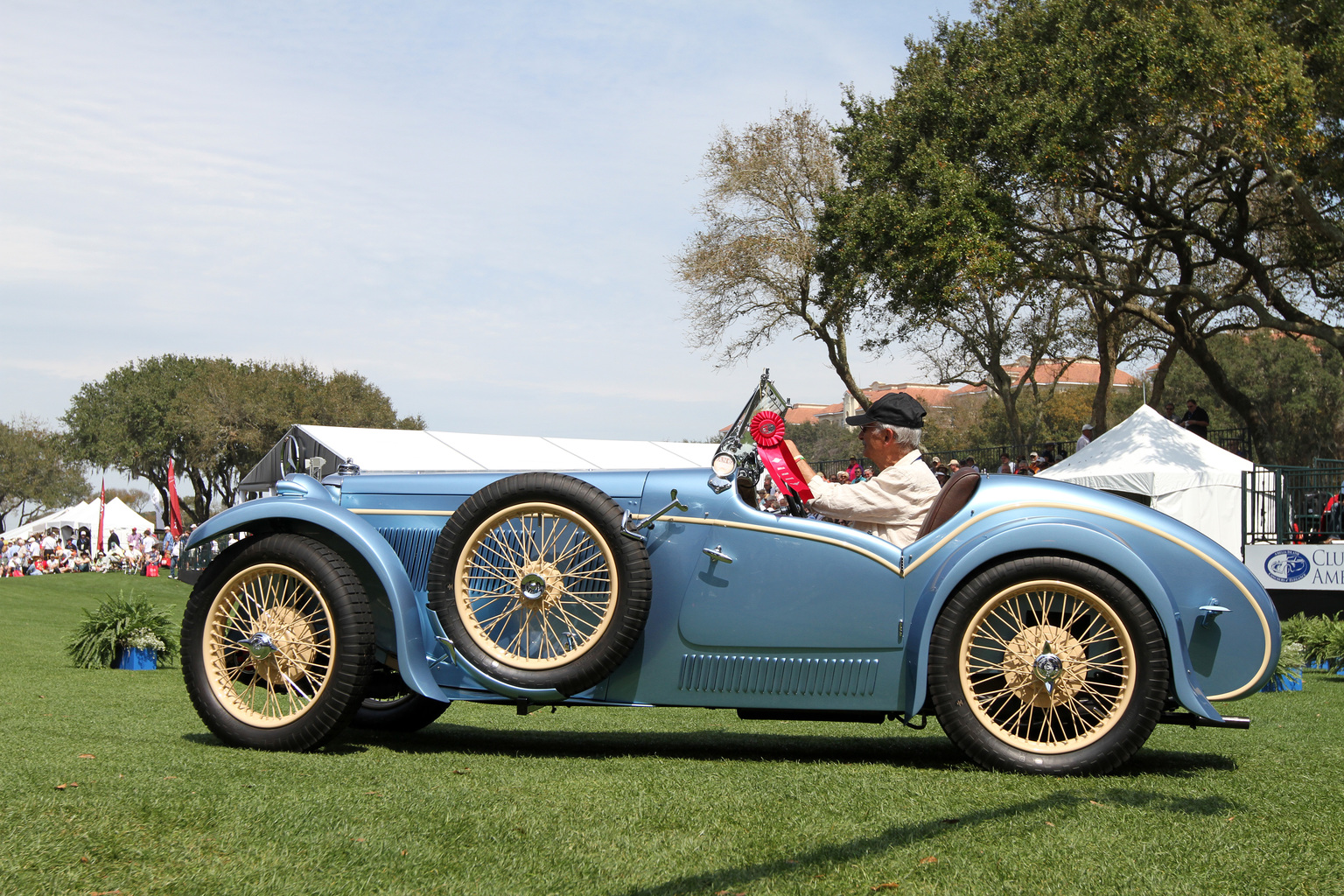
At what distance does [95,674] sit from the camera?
858 centimetres

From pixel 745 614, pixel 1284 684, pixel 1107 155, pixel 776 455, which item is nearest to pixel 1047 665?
pixel 745 614

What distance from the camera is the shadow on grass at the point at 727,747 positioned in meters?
4.50

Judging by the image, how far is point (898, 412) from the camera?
4938mm

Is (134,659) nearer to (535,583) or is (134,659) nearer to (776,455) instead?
(535,583)

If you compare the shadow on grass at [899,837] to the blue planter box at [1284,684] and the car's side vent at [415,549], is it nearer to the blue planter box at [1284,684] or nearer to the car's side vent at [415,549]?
the car's side vent at [415,549]

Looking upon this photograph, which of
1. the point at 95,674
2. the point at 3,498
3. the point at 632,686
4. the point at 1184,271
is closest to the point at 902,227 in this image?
the point at 1184,271

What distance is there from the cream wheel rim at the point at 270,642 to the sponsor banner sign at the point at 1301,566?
475 inches

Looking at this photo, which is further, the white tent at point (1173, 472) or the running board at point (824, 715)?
the white tent at point (1173, 472)

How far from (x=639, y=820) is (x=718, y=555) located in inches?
56.1

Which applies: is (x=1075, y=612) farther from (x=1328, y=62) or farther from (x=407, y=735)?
(x=1328, y=62)

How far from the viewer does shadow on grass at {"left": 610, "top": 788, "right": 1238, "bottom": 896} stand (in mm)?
2643

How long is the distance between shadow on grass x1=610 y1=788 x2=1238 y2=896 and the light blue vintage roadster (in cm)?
52

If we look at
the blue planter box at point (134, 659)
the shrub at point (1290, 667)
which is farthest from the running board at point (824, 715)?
the blue planter box at point (134, 659)

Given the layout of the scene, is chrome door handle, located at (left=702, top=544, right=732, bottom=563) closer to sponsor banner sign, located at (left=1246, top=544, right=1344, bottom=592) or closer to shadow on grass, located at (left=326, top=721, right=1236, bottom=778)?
shadow on grass, located at (left=326, top=721, right=1236, bottom=778)
